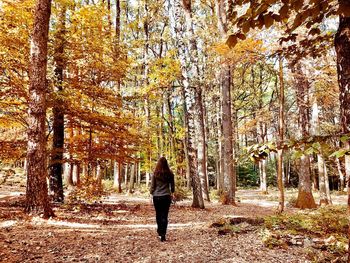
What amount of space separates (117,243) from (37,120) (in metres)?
4.18

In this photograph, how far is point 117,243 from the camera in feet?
23.0

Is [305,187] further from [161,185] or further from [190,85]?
[161,185]

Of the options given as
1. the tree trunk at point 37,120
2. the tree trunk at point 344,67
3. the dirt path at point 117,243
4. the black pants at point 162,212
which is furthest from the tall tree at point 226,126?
the tree trunk at point 344,67

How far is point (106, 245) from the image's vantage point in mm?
6793

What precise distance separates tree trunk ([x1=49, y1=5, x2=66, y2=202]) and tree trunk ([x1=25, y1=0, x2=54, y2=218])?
1.48 metres

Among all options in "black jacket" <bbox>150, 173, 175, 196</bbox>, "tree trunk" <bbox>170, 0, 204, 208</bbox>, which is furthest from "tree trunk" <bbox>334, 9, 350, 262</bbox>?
"tree trunk" <bbox>170, 0, 204, 208</bbox>

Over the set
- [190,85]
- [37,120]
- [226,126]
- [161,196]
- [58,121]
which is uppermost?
[190,85]

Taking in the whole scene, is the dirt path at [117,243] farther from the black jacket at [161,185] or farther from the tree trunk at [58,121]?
the tree trunk at [58,121]

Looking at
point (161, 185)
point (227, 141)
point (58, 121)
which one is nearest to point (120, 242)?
point (161, 185)

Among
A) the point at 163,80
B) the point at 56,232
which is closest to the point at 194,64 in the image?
the point at 163,80

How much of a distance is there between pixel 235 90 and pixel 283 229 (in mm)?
19621

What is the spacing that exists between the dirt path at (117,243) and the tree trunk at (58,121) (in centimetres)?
250

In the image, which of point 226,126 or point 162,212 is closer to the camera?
point 162,212

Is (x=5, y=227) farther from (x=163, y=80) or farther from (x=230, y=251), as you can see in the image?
(x=163, y=80)
